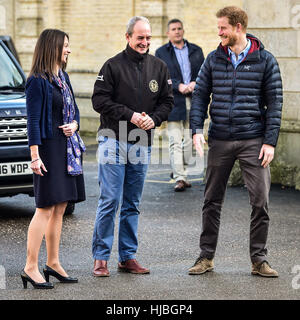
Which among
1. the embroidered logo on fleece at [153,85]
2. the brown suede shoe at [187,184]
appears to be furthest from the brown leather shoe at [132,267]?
the brown suede shoe at [187,184]

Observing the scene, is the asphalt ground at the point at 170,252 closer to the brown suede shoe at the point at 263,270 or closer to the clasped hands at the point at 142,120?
the brown suede shoe at the point at 263,270

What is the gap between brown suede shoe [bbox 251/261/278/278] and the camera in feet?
22.3

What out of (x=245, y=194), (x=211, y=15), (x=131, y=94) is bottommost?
(x=245, y=194)

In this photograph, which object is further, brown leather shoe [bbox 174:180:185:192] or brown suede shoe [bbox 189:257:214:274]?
brown leather shoe [bbox 174:180:185:192]

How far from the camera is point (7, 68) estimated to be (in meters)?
10.5

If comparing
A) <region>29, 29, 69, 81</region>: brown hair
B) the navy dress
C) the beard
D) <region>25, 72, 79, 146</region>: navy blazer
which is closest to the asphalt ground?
the navy dress

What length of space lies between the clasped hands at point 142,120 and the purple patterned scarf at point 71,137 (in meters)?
0.47

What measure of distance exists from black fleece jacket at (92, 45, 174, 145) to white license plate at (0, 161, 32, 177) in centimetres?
252

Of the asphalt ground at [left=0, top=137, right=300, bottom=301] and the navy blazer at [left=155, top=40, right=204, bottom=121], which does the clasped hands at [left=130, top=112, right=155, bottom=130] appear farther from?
the navy blazer at [left=155, top=40, right=204, bottom=121]

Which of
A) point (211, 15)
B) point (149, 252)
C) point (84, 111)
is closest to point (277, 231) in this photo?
point (149, 252)

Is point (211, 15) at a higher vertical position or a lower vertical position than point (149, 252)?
higher

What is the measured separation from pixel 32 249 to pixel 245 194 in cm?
520

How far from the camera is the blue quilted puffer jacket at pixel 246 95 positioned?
6750 millimetres
